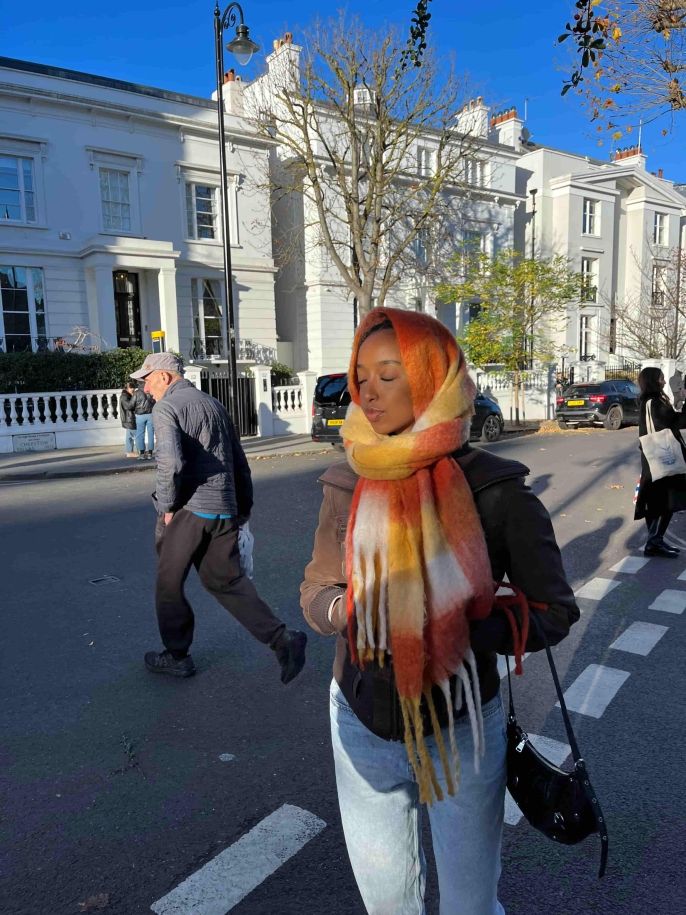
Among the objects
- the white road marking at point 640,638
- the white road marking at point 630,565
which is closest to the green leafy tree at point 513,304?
the white road marking at point 630,565

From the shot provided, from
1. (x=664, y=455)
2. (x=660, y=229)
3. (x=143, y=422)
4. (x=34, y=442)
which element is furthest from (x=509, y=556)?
(x=660, y=229)

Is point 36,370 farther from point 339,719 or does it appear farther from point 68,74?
point 339,719

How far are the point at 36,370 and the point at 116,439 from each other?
2.79 metres

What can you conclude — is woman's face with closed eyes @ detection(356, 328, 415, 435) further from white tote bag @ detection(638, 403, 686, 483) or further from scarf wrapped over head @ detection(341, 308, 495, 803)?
white tote bag @ detection(638, 403, 686, 483)

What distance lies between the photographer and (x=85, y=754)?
312cm

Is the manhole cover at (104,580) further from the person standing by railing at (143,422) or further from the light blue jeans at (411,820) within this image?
the person standing by railing at (143,422)

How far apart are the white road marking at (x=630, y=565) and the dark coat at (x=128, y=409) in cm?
1027

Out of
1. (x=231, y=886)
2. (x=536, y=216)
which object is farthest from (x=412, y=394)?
(x=536, y=216)

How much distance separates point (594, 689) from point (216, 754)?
2.14 metres

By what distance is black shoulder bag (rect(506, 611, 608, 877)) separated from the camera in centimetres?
145

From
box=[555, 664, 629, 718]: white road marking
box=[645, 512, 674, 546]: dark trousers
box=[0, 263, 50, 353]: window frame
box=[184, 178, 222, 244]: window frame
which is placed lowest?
box=[555, 664, 629, 718]: white road marking

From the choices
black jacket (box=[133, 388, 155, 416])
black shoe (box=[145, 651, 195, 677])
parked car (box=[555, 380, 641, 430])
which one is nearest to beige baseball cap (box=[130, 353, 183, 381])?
black shoe (box=[145, 651, 195, 677])

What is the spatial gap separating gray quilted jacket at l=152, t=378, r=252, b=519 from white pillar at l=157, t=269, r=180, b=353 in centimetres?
1831

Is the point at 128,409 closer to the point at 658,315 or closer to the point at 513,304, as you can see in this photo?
the point at 513,304
